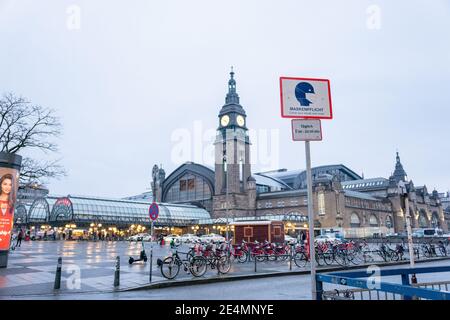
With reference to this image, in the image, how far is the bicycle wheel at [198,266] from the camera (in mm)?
15766

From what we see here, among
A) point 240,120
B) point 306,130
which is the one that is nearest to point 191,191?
point 240,120

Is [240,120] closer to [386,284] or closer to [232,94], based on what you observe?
[232,94]

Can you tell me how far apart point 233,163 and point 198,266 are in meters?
84.5

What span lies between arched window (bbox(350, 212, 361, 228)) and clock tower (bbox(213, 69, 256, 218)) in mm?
26044

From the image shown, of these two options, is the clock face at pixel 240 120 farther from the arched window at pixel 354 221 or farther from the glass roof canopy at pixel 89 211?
the arched window at pixel 354 221

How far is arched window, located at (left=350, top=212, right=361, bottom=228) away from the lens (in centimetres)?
9296

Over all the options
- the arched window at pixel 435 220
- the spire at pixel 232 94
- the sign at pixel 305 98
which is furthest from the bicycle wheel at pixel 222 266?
the arched window at pixel 435 220

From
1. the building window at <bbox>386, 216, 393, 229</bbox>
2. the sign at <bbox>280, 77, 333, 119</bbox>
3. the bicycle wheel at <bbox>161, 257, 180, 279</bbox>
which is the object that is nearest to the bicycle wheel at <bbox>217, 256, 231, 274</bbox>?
the bicycle wheel at <bbox>161, 257, 180, 279</bbox>

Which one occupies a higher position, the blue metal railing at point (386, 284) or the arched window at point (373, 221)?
the arched window at point (373, 221)

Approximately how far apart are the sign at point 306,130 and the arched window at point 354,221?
9277cm

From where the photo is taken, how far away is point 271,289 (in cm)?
1259
